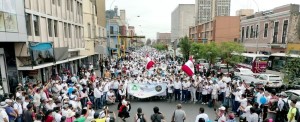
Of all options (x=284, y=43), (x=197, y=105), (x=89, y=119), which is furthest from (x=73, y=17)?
(x=284, y=43)

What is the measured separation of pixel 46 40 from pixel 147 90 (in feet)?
30.9

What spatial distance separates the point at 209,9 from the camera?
12025 cm

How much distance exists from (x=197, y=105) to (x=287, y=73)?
6312mm

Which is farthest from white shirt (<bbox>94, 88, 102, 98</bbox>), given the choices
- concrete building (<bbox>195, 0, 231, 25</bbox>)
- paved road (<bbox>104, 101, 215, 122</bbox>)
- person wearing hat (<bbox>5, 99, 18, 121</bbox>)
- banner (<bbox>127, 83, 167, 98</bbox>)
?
concrete building (<bbox>195, 0, 231, 25</bbox>)

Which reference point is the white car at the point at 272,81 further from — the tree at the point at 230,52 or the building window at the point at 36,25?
the building window at the point at 36,25

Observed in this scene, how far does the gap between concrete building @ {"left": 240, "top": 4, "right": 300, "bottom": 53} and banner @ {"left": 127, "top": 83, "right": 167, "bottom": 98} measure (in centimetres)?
1936

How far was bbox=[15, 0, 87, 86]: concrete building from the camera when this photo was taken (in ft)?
47.6

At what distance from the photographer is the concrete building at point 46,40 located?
14.5 metres

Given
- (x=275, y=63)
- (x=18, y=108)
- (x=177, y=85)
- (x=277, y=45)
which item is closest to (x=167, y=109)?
(x=177, y=85)

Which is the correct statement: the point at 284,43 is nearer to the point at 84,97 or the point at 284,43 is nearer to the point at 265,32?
the point at 265,32

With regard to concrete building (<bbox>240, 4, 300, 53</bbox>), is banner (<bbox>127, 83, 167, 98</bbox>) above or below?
below

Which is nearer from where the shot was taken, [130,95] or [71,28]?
[130,95]

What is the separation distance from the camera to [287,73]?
14.4m

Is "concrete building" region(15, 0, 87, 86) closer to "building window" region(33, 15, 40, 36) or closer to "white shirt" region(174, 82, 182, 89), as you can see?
"building window" region(33, 15, 40, 36)
